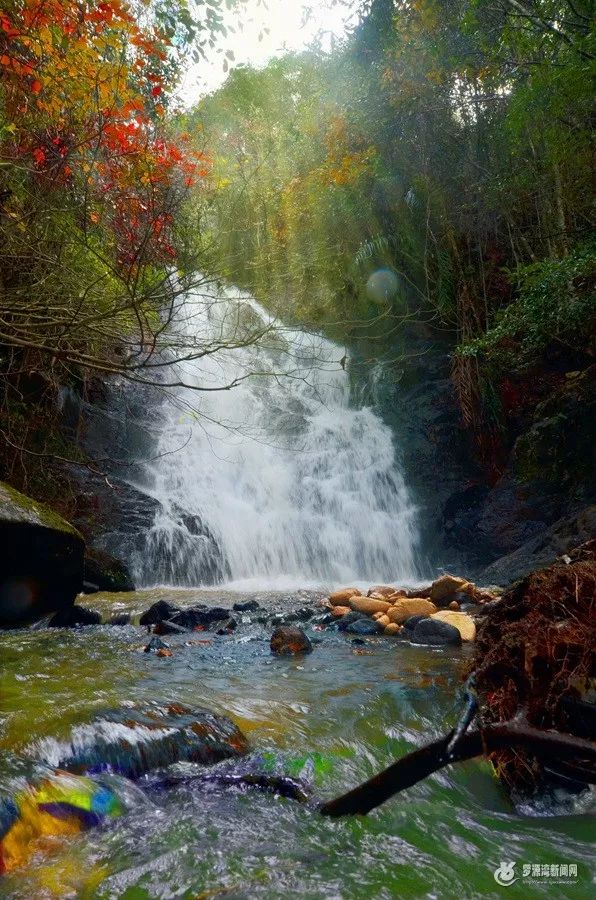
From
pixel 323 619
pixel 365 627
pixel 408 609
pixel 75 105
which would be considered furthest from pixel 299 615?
pixel 75 105

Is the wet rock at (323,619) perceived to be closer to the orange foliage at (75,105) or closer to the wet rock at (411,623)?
the wet rock at (411,623)

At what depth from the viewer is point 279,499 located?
1161 centimetres

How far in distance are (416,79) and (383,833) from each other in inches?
611

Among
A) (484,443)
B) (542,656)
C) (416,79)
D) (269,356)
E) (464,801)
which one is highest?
(416,79)

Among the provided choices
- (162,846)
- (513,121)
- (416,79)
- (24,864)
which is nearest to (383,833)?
(162,846)

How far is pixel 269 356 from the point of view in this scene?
15.6 m

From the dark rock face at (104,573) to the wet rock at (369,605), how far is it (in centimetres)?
379

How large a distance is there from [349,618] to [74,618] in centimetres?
291

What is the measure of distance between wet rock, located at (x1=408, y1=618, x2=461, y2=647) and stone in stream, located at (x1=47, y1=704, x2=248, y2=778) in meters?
2.77

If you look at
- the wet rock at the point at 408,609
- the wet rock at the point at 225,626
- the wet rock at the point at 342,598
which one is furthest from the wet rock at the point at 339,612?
the wet rock at the point at 225,626

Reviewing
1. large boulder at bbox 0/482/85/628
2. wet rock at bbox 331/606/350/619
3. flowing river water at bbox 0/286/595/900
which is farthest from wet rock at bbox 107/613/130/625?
wet rock at bbox 331/606/350/619

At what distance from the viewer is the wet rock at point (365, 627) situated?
18.8 feet

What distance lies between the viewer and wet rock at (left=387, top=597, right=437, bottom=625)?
5.89 metres

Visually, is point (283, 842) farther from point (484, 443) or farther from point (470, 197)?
point (470, 197)
